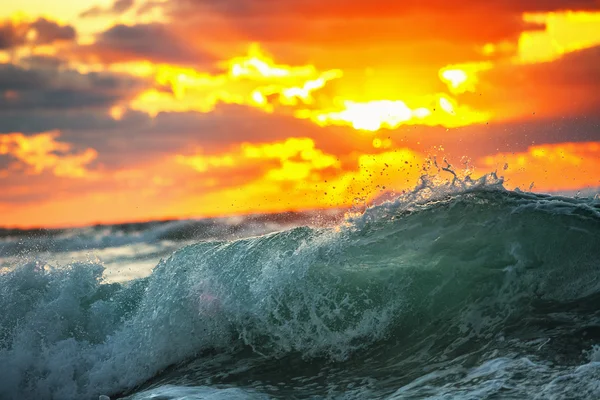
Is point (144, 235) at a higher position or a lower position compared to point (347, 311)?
higher

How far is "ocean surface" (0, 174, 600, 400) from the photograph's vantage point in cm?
823

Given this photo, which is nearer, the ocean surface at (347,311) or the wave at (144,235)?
the ocean surface at (347,311)

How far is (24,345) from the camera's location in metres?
11.9

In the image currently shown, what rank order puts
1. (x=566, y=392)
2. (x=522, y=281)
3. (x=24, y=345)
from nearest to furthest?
(x=566, y=392)
(x=522, y=281)
(x=24, y=345)

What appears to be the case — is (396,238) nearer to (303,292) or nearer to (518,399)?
(303,292)

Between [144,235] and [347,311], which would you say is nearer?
[347,311]

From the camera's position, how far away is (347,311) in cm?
999

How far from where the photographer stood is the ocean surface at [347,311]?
8227 millimetres

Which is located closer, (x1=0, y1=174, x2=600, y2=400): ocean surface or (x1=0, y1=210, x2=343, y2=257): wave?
(x1=0, y1=174, x2=600, y2=400): ocean surface

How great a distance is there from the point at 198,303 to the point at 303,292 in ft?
6.15

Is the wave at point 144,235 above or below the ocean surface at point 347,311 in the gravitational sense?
above

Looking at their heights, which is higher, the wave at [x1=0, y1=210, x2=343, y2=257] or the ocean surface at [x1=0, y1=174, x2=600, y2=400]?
the wave at [x1=0, y1=210, x2=343, y2=257]

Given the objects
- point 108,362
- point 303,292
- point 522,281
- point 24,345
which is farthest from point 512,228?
point 24,345

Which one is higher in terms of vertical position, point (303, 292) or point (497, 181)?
point (497, 181)
